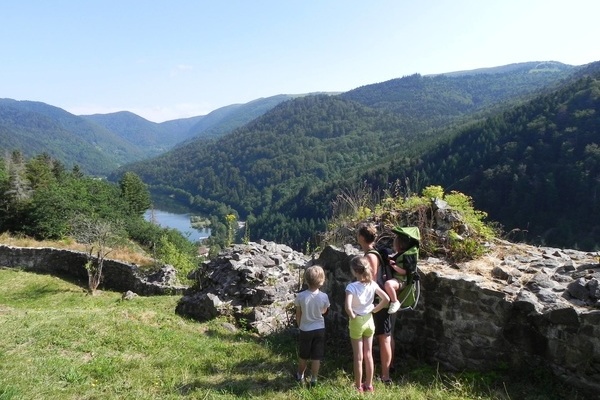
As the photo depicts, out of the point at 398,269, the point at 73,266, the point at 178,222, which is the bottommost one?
the point at 178,222

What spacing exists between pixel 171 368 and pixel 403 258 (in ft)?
11.8

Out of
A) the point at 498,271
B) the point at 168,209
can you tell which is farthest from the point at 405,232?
the point at 168,209

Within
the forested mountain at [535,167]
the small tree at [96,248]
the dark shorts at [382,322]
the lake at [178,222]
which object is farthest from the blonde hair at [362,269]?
the lake at [178,222]

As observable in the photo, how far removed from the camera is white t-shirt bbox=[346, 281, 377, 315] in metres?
4.53

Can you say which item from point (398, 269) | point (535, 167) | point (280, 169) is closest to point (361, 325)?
point (398, 269)

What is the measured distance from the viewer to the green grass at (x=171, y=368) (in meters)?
4.57

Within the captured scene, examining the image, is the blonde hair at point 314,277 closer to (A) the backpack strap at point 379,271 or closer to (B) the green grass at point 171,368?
(A) the backpack strap at point 379,271

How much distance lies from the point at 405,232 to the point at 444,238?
1.86 meters

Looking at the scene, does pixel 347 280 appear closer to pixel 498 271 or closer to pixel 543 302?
pixel 498 271

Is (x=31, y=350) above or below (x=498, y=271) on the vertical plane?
below

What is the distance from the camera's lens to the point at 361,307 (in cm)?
456

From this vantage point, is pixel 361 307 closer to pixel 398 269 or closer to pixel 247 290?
pixel 398 269

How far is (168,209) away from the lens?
159m

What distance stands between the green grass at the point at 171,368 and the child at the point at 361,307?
9.2 inches
